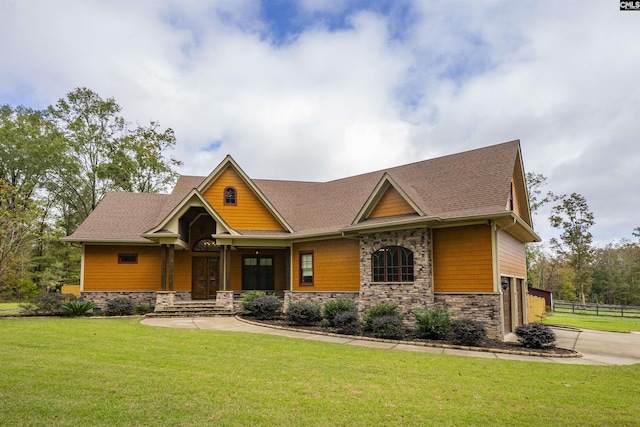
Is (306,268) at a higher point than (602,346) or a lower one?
higher

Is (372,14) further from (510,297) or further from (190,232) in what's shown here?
(190,232)

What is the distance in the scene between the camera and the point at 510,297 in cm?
1377

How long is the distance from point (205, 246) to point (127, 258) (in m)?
3.52

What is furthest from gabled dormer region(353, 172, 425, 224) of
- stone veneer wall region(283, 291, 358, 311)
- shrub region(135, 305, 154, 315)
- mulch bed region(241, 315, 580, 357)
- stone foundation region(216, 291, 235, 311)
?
shrub region(135, 305, 154, 315)

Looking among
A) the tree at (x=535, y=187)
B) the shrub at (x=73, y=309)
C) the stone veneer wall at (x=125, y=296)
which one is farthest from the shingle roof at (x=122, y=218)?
the tree at (x=535, y=187)

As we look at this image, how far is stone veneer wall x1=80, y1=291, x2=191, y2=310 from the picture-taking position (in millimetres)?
18047

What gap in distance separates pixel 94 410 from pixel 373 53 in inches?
565

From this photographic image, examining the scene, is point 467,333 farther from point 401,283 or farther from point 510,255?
point 510,255

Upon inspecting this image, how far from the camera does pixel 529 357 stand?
9062 mm

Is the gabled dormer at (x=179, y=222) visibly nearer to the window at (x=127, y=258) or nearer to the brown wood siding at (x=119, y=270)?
the brown wood siding at (x=119, y=270)

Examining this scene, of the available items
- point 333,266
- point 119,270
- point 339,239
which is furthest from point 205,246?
point 339,239

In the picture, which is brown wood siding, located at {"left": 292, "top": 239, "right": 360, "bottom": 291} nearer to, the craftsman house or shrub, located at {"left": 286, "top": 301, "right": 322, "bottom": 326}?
the craftsman house

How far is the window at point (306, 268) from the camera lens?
17.6 m

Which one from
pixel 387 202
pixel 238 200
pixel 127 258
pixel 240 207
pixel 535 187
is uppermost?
pixel 535 187
